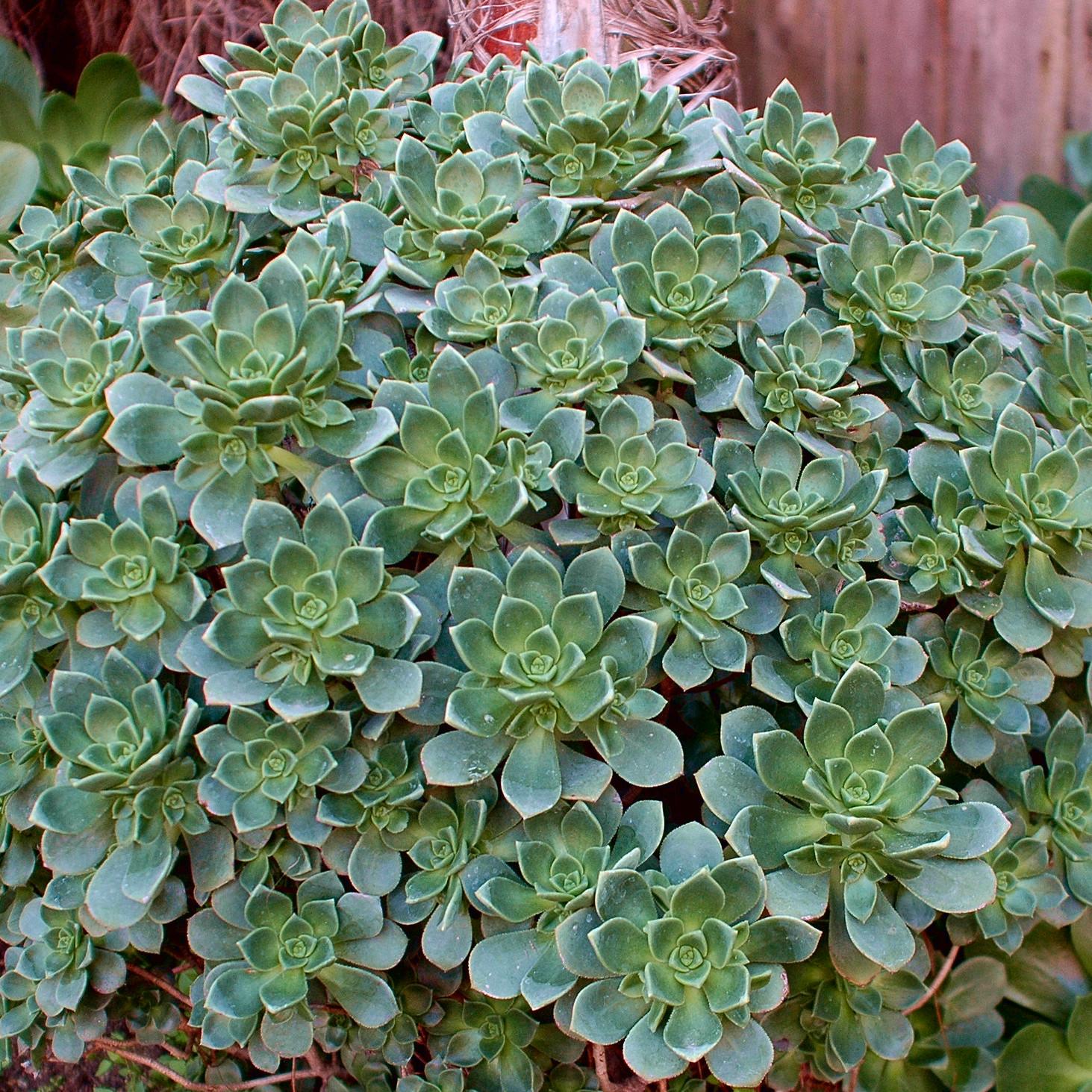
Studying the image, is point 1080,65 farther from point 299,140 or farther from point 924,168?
point 299,140

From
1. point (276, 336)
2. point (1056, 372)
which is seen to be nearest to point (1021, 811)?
point (1056, 372)

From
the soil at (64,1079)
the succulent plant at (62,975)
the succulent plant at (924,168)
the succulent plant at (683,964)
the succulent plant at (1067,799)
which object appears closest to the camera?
the succulent plant at (683,964)

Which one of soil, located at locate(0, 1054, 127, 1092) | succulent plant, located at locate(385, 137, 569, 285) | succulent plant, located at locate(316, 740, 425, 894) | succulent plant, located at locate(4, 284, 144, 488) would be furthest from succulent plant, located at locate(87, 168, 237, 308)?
soil, located at locate(0, 1054, 127, 1092)

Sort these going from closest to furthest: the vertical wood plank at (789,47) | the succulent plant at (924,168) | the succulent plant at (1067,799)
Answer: the succulent plant at (1067,799), the succulent plant at (924,168), the vertical wood plank at (789,47)

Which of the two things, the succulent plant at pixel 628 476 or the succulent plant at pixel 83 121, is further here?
the succulent plant at pixel 83 121

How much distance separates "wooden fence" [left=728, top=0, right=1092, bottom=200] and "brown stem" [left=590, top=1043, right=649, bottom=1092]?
3162mm

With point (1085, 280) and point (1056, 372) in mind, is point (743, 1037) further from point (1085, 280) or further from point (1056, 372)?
point (1085, 280)

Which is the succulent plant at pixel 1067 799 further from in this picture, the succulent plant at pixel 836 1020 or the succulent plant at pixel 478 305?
the succulent plant at pixel 478 305

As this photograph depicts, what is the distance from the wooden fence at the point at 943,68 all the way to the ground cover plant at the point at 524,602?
250 cm

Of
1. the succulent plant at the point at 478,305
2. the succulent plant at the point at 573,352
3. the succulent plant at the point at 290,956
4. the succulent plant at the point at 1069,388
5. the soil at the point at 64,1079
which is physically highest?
the succulent plant at the point at 478,305

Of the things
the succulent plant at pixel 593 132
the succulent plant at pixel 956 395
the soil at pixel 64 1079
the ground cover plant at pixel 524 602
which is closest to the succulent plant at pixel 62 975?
the ground cover plant at pixel 524 602

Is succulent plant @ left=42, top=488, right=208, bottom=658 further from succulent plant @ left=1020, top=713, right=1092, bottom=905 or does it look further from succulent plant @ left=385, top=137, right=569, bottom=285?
succulent plant @ left=1020, top=713, right=1092, bottom=905

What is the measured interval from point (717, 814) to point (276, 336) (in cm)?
70

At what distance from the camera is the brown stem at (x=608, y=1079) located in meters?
1.27
